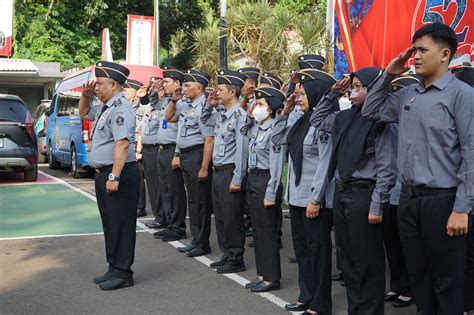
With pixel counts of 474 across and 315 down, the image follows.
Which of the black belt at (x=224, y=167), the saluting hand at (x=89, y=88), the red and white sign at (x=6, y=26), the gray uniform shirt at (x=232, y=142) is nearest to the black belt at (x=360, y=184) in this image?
the gray uniform shirt at (x=232, y=142)

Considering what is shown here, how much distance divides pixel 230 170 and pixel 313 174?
5.58 ft

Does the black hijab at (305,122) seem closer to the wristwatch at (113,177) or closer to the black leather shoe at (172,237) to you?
the wristwatch at (113,177)

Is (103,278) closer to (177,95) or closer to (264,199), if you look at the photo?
(264,199)

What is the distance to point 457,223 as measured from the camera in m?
3.75

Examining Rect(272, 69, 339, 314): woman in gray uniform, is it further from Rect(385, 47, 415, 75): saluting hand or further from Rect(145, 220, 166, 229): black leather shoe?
Rect(145, 220, 166, 229): black leather shoe

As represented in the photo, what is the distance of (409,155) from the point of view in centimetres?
401

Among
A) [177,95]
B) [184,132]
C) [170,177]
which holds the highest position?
[177,95]

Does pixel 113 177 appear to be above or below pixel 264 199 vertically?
above

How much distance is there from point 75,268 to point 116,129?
170 cm

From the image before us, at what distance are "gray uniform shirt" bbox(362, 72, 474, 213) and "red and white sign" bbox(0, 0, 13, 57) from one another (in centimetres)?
2437

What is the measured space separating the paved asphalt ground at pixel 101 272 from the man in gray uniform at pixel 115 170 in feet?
0.95

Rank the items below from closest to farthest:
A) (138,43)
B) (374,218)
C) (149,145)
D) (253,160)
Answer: (374,218)
(253,160)
(149,145)
(138,43)

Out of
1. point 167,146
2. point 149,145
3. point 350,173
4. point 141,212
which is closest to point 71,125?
point 141,212

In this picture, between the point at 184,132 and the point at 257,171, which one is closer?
the point at 257,171
